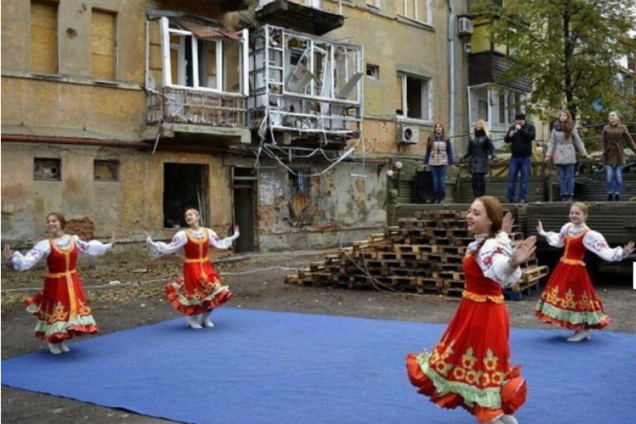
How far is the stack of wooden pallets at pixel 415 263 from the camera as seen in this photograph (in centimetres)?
1186

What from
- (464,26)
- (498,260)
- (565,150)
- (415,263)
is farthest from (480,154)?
(464,26)

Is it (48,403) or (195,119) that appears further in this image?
(195,119)

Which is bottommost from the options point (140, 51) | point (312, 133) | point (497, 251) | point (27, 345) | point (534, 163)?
point (27, 345)

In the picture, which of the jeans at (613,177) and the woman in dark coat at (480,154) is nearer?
the jeans at (613,177)

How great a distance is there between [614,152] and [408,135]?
1205 cm

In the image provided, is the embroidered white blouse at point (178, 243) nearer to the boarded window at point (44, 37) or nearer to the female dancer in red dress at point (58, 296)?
the female dancer in red dress at point (58, 296)

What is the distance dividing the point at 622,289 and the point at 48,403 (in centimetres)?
1010

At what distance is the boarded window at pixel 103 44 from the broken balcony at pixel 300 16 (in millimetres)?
4653

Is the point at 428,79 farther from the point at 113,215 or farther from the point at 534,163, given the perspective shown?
the point at 113,215

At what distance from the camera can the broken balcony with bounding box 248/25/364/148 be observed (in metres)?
19.7

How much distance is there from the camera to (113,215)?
17.4m

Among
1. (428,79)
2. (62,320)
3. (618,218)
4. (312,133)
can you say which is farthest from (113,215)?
(428,79)

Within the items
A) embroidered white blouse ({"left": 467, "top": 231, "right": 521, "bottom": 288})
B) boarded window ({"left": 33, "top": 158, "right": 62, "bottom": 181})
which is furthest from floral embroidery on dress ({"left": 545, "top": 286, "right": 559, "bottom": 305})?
boarded window ({"left": 33, "top": 158, "right": 62, "bottom": 181})

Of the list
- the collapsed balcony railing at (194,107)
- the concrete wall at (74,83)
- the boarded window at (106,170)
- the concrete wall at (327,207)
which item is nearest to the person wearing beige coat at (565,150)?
the collapsed balcony railing at (194,107)
